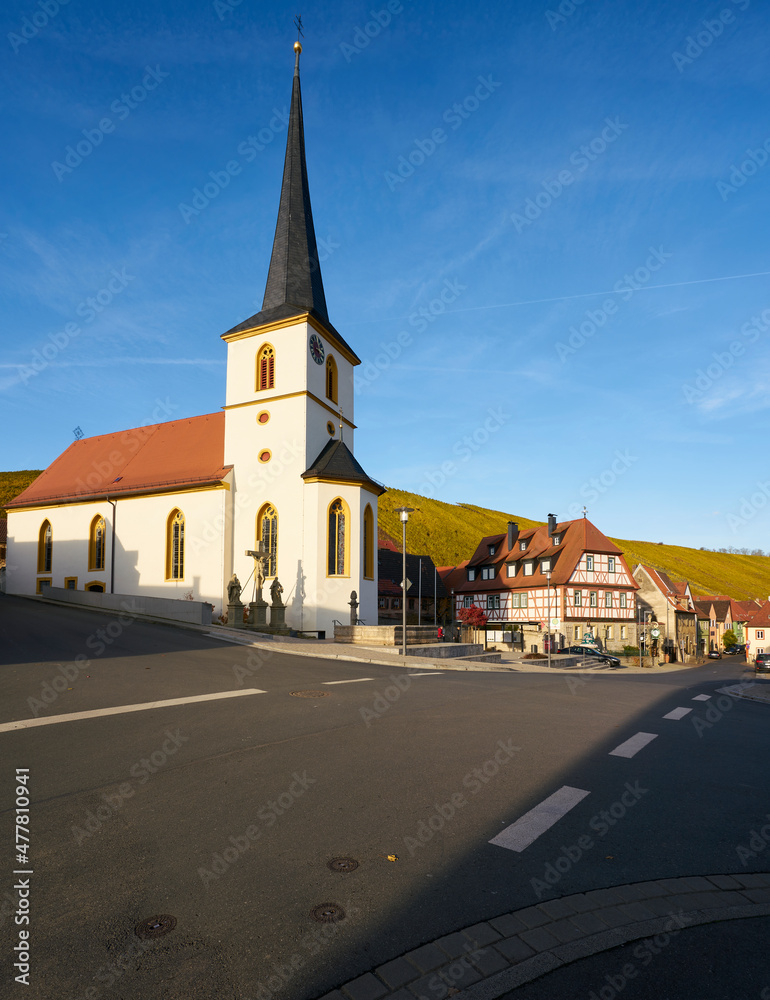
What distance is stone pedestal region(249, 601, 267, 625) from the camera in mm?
27422

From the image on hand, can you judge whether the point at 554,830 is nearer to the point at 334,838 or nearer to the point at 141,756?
the point at 334,838

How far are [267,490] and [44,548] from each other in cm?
1657

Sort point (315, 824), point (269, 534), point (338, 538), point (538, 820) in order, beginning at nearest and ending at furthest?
point (315, 824) < point (538, 820) < point (338, 538) < point (269, 534)

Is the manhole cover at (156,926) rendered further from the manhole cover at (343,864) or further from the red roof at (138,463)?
the red roof at (138,463)

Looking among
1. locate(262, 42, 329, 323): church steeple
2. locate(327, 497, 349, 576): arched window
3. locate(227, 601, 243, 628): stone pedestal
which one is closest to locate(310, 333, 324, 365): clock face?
locate(262, 42, 329, 323): church steeple

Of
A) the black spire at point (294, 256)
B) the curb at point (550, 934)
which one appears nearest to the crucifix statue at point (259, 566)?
the black spire at point (294, 256)

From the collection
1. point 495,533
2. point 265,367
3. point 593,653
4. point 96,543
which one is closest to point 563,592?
point 593,653

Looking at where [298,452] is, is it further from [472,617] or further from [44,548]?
[472,617]

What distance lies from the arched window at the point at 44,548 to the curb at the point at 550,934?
39406mm

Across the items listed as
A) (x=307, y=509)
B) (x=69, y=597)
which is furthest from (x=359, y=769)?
(x=69, y=597)

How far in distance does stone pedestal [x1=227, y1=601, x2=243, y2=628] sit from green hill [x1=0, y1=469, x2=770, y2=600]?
6431cm

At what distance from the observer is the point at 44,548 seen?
3788 centimetres

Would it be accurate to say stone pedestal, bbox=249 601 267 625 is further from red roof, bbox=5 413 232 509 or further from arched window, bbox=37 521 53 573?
Result: arched window, bbox=37 521 53 573

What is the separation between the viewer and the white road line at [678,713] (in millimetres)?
10250
